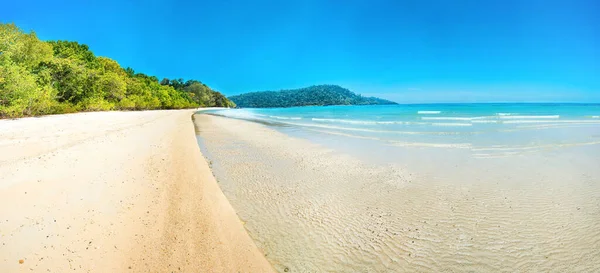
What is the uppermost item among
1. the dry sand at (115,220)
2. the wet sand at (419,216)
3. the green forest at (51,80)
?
the green forest at (51,80)

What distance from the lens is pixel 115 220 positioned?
4398 mm

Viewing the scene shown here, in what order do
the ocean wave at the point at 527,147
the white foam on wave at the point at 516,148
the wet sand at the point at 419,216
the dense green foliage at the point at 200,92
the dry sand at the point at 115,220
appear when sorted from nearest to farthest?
the dry sand at the point at 115,220, the wet sand at the point at 419,216, the white foam on wave at the point at 516,148, the ocean wave at the point at 527,147, the dense green foliage at the point at 200,92

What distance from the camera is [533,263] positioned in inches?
144

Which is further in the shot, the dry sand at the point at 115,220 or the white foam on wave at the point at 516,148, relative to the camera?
the white foam on wave at the point at 516,148

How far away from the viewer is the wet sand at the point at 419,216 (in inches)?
148

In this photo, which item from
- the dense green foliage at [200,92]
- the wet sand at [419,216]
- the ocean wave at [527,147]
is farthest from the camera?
the dense green foliage at [200,92]

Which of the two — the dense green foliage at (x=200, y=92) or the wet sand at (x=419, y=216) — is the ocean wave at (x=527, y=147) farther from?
the dense green foliage at (x=200, y=92)

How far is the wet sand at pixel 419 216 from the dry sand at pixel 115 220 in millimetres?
620

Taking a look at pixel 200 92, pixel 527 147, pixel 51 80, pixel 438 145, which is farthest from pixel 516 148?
pixel 200 92

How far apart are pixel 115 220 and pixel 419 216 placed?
5416mm

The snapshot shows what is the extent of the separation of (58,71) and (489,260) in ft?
159

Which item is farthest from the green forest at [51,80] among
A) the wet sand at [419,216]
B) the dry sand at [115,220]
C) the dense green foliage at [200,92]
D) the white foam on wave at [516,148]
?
the dense green foliage at [200,92]

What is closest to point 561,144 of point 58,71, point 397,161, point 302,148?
point 397,161

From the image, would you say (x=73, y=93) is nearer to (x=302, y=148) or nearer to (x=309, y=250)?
(x=302, y=148)
